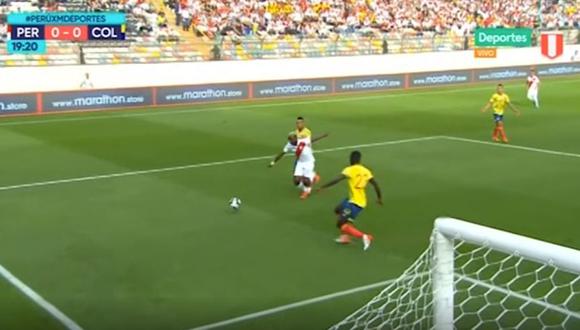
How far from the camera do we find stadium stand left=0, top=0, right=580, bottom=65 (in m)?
38.5

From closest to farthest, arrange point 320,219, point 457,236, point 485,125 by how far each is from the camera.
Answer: point 457,236 → point 320,219 → point 485,125

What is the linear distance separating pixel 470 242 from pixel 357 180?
6.84 metres

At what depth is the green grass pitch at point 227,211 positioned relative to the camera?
442 inches

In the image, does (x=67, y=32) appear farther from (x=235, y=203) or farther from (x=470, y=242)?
(x=470, y=242)

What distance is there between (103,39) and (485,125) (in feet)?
57.2

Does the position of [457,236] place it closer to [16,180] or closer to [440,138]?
[16,180]

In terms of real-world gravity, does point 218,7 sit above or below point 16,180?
above

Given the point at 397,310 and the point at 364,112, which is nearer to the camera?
the point at 397,310

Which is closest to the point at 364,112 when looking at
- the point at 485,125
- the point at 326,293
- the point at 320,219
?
the point at 485,125

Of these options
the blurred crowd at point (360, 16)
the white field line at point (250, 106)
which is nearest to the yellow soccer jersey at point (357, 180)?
the white field line at point (250, 106)

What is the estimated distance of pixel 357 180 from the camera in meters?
13.5

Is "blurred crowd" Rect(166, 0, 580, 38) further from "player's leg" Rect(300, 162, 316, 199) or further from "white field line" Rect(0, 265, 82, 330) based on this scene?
"white field line" Rect(0, 265, 82, 330)

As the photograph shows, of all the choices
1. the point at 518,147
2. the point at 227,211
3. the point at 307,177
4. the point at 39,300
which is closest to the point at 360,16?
the point at 518,147

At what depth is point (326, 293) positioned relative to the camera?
11.4 m
